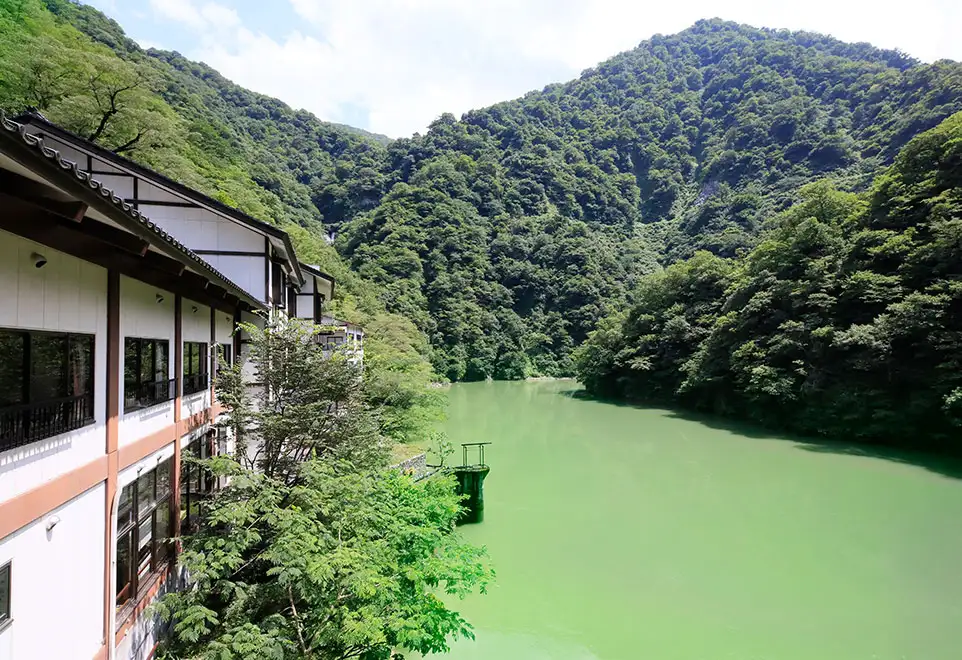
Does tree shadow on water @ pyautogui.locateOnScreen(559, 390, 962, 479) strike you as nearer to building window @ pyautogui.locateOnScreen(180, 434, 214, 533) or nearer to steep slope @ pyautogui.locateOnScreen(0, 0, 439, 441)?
steep slope @ pyautogui.locateOnScreen(0, 0, 439, 441)

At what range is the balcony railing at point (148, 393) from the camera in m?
4.47

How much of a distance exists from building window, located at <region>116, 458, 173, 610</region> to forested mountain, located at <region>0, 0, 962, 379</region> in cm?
1735

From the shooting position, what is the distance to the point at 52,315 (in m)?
3.24

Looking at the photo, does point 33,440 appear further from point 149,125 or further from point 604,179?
point 604,179

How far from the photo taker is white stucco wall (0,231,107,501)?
2834 millimetres

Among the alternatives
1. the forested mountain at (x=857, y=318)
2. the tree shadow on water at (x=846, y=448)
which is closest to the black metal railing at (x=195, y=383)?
the tree shadow on water at (x=846, y=448)

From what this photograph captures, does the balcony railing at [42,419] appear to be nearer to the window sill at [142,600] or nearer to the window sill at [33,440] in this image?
the window sill at [33,440]

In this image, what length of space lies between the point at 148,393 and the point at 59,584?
2.00 m

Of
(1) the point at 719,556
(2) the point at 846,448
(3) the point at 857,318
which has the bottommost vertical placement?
(1) the point at 719,556

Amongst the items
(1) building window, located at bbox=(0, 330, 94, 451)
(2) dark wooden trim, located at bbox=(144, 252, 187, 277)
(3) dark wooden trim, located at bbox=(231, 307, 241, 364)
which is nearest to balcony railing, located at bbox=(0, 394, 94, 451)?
(1) building window, located at bbox=(0, 330, 94, 451)

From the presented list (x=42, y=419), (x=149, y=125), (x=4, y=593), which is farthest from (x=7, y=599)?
(x=149, y=125)

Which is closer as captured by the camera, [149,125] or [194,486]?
[194,486]

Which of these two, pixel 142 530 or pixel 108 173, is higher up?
pixel 108 173

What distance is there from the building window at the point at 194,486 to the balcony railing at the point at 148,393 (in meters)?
0.84
